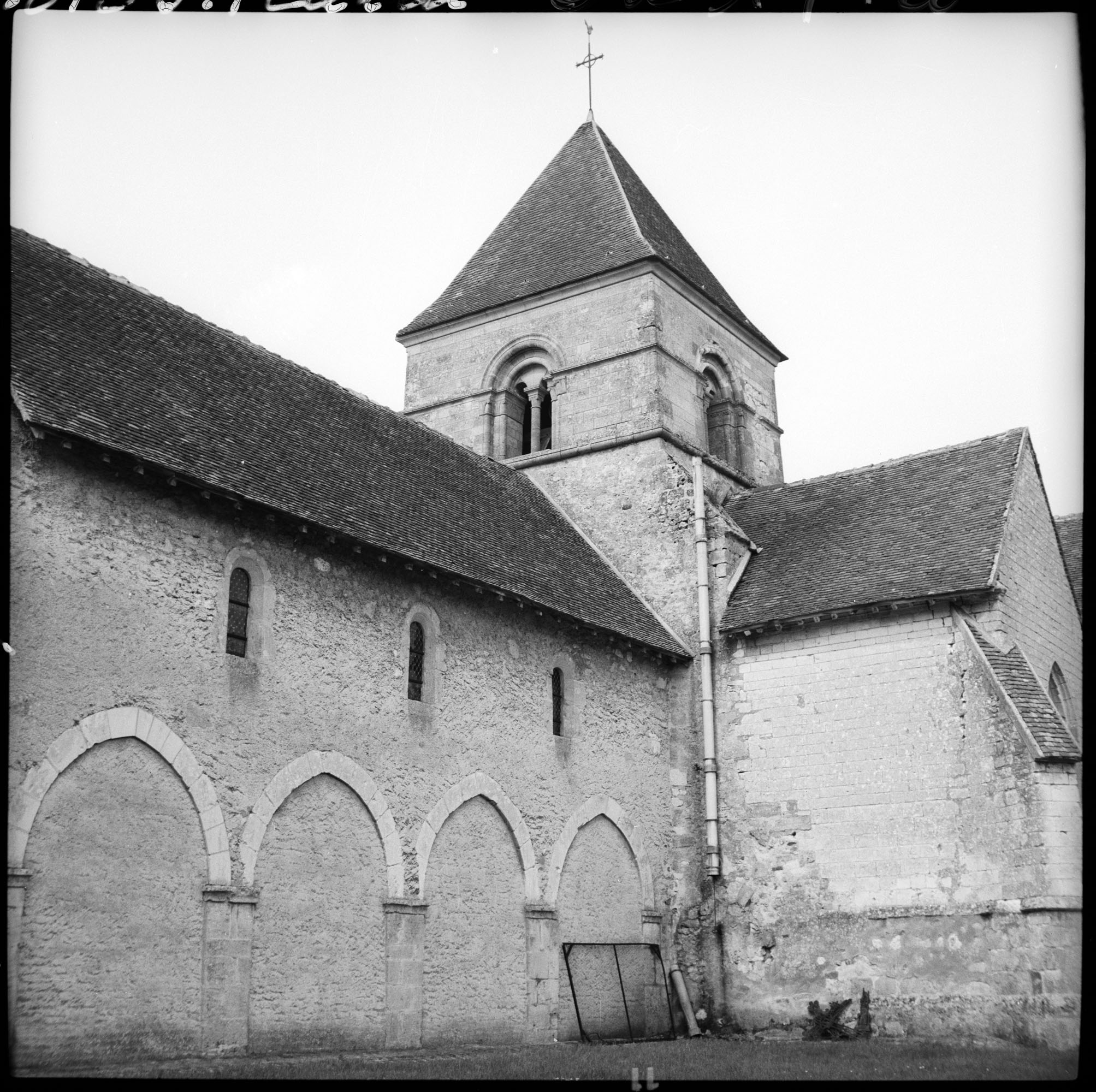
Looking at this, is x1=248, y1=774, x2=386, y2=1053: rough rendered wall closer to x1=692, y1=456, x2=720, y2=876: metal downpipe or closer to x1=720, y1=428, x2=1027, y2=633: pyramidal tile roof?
x1=692, y1=456, x2=720, y2=876: metal downpipe

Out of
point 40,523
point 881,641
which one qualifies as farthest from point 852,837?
point 40,523

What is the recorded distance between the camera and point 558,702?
17125mm

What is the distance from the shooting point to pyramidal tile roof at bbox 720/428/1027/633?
57.3ft

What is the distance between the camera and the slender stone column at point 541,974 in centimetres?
1554

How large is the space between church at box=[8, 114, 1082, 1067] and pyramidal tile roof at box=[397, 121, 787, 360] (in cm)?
42

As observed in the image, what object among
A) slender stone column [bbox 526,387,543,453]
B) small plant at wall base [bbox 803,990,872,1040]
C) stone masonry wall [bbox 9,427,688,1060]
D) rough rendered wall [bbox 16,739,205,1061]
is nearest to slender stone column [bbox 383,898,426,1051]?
stone masonry wall [bbox 9,427,688,1060]

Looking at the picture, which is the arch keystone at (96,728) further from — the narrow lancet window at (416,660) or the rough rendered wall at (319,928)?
the narrow lancet window at (416,660)

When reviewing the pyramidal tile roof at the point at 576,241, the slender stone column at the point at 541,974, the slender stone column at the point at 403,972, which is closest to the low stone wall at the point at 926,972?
the slender stone column at the point at 541,974

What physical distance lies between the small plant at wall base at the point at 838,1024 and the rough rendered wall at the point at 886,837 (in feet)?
0.50

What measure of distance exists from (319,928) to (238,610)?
3343mm

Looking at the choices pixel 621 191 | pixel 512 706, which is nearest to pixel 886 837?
pixel 512 706

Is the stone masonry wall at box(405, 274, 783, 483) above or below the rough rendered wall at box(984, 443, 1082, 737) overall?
above

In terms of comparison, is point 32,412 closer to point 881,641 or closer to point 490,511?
point 490,511

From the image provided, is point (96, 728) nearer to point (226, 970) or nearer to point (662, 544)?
point (226, 970)
